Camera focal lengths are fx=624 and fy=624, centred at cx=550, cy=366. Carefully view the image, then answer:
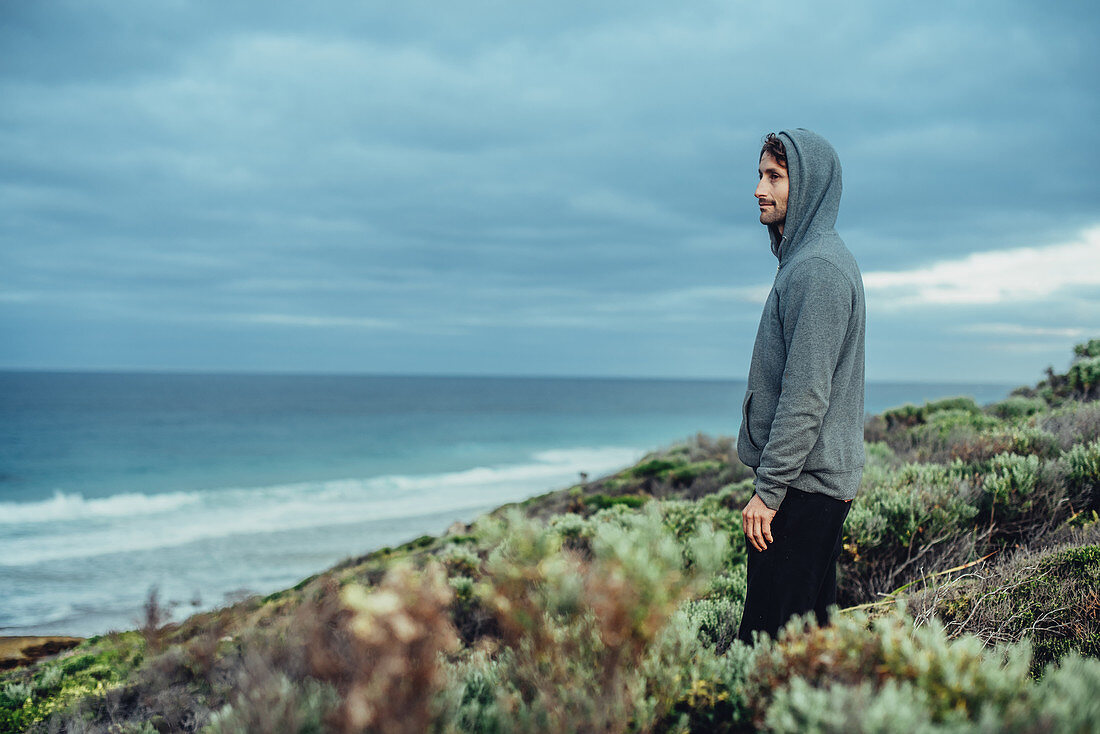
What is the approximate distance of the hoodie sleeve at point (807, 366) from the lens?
98.9 inches

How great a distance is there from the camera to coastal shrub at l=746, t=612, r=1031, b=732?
1.56 metres

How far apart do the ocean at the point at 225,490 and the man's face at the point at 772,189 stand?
18.3ft

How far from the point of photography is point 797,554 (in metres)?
2.65

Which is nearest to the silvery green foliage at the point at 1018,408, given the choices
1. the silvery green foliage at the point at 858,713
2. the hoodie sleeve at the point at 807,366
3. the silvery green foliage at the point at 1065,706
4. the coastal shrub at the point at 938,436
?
the coastal shrub at the point at 938,436

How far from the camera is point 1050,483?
4930 millimetres

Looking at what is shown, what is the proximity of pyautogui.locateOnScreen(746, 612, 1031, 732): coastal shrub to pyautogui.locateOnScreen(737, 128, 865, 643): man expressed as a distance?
0.64 metres

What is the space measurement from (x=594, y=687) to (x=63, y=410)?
82.3 m

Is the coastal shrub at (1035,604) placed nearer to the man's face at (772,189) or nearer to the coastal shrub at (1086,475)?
the coastal shrub at (1086,475)

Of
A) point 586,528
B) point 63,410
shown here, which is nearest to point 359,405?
point 63,410

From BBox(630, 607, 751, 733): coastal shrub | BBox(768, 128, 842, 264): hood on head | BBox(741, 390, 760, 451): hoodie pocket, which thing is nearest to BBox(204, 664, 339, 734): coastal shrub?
BBox(630, 607, 751, 733): coastal shrub

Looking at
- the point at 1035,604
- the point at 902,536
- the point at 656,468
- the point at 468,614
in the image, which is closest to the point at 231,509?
the point at 656,468

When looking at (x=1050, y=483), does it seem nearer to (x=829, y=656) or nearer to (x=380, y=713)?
(x=829, y=656)

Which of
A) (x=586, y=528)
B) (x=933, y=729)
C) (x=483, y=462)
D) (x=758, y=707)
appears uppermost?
(x=933, y=729)

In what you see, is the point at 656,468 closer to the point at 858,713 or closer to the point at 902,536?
the point at 902,536
